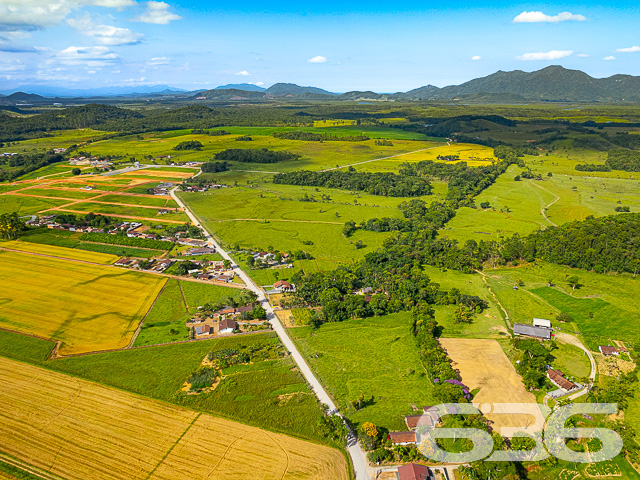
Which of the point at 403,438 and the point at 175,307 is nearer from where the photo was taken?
the point at 403,438

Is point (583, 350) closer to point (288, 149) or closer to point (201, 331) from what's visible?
point (201, 331)

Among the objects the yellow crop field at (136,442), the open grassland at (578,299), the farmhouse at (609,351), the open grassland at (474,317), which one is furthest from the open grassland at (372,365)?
the farmhouse at (609,351)

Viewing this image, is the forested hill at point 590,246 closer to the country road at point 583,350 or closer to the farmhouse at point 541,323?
the farmhouse at point 541,323

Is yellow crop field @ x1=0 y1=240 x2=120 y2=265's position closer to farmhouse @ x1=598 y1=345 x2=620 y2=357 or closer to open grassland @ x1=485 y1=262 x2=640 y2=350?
open grassland @ x1=485 y1=262 x2=640 y2=350

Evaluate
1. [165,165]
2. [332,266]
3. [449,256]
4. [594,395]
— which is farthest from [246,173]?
[594,395]

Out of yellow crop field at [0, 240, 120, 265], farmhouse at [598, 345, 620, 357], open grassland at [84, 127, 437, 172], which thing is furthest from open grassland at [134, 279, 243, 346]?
open grassland at [84, 127, 437, 172]

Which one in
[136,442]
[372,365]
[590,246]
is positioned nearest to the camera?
[136,442]

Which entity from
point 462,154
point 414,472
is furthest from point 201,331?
point 462,154

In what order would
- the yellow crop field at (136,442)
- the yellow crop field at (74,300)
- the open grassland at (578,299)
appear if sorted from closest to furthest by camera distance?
1. the yellow crop field at (136,442)
2. the yellow crop field at (74,300)
3. the open grassland at (578,299)
